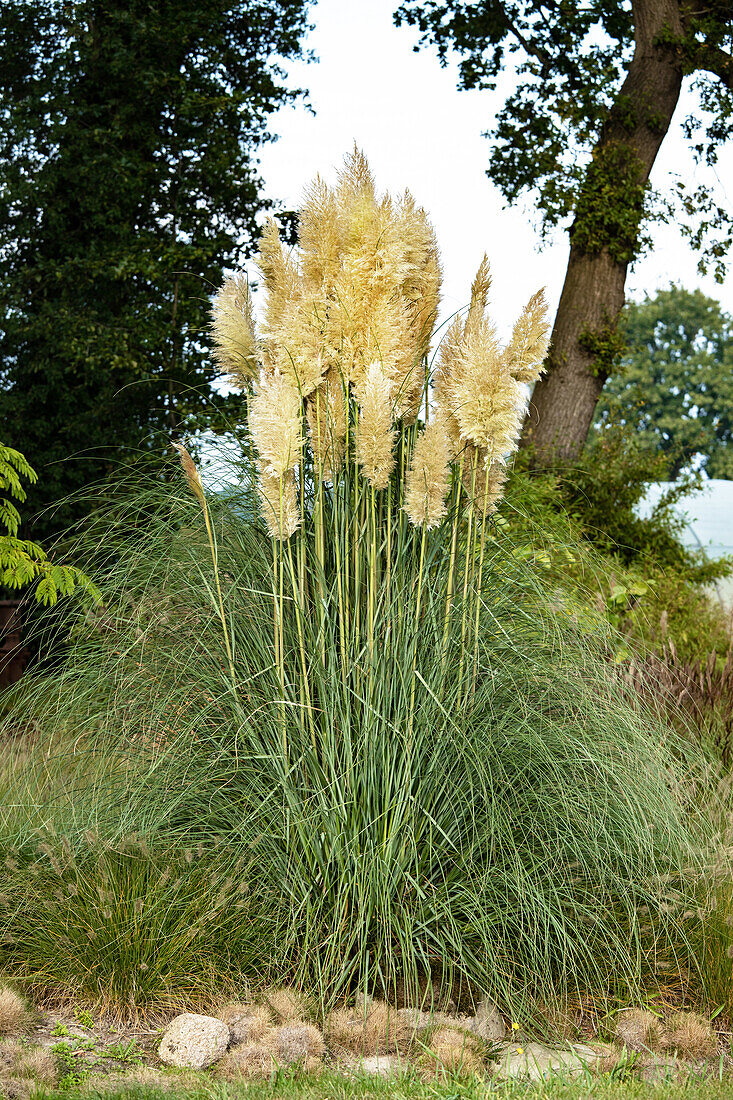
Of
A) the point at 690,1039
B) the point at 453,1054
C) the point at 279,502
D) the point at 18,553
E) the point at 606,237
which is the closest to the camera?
the point at 453,1054

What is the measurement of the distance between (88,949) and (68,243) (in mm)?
10366

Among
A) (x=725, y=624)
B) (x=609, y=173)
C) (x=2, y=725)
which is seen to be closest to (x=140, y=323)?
(x=609, y=173)

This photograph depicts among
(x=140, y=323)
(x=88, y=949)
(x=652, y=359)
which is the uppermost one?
(x=652, y=359)

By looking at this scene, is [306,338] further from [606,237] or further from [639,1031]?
[606,237]

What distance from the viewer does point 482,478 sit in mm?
4152

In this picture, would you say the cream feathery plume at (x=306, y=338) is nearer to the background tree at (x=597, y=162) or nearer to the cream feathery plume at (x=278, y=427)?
the cream feathery plume at (x=278, y=427)

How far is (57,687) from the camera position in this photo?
4.35m

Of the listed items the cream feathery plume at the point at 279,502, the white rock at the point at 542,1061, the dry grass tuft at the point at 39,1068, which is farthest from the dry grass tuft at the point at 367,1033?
the cream feathery plume at the point at 279,502

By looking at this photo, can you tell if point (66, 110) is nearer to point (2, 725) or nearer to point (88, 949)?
point (2, 725)

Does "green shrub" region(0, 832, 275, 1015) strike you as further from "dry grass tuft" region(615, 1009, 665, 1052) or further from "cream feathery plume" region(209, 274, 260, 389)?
"cream feathery plume" region(209, 274, 260, 389)

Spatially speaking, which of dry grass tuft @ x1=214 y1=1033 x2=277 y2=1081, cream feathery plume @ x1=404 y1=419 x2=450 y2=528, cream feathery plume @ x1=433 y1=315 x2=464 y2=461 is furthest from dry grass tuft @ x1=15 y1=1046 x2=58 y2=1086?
cream feathery plume @ x1=433 y1=315 x2=464 y2=461

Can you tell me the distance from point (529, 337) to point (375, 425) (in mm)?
777

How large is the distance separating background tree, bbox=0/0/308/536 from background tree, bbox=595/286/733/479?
32.0m

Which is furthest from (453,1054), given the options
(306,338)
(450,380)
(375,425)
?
(306,338)
